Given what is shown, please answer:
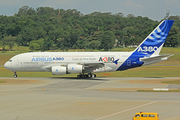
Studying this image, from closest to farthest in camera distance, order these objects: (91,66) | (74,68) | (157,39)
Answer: (74,68) < (91,66) < (157,39)

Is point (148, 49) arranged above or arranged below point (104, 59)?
above

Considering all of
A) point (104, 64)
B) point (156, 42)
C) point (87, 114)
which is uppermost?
point (156, 42)

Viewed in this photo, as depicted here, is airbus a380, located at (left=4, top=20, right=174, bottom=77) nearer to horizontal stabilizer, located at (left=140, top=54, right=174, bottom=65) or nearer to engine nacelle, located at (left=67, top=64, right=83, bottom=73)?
horizontal stabilizer, located at (left=140, top=54, right=174, bottom=65)

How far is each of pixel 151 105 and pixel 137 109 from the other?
2239mm

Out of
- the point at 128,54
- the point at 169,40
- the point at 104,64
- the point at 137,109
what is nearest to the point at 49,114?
the point at 137,109

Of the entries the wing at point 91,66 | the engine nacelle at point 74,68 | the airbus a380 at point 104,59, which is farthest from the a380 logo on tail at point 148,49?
the engine nacelle at point 74,68

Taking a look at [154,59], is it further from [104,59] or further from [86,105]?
[86,105]

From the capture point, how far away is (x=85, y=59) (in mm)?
50875

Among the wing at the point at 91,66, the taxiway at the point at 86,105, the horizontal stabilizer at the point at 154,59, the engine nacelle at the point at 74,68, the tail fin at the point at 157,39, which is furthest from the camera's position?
the tail fin at the point at 157,39

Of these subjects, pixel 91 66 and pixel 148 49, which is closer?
pixel 91 66

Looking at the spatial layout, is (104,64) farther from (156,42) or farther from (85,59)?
(156,42)

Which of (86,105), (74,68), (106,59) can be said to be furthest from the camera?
(106,59)

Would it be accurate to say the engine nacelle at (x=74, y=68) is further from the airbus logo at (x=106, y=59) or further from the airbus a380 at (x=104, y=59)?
the airbus logo at (x=106, y=59)

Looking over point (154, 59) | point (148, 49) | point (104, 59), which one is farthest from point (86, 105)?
point (148, 49)
